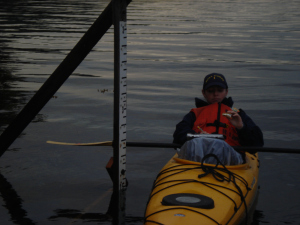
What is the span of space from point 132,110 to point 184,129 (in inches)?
236

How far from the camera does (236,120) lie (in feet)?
23.2

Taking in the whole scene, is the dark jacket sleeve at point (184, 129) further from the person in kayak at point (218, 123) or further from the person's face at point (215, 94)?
the person's face at point (215, 94)

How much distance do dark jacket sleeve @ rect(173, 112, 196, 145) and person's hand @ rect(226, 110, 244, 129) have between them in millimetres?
571

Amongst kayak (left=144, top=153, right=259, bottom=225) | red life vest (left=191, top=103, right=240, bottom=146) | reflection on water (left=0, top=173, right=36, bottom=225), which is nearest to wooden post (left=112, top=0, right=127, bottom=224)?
kayak (left=144, top=153, right=259, bottom=225)

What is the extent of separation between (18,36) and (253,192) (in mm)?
25325

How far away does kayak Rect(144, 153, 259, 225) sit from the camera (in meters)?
5.56

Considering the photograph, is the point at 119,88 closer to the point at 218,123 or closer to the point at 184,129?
the point at 184,129

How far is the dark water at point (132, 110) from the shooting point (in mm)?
7711

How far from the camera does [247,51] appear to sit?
24.5m

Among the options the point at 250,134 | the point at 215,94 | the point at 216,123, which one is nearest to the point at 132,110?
the point at 215,94

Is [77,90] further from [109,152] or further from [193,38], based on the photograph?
[193,38]

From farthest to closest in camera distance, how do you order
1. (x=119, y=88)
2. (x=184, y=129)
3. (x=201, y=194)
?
(x=184, y=129) → (x=119, y=88) → (x=201, y=194)

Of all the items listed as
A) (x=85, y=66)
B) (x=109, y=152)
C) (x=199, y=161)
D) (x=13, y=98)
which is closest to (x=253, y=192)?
(x=199, y=161)

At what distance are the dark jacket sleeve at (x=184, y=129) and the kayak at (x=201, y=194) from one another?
416 mm
